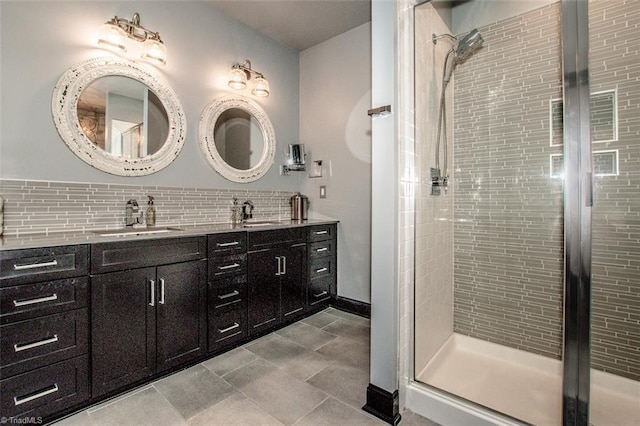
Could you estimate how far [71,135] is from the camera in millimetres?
2057

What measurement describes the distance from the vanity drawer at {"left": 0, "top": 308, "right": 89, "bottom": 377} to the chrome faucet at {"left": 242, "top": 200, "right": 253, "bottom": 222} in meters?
1.61

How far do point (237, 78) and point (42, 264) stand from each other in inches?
84.8

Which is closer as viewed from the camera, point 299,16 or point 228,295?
point 228,295

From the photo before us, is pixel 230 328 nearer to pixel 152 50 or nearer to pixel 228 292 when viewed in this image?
pixel 228 292

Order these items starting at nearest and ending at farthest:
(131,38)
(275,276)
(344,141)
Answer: (131,38), (275,276), (344,141)

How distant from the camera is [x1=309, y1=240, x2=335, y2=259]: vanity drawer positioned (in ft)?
10.0

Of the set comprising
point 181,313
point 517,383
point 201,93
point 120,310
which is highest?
point 201,93

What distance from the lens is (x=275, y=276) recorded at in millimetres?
2654

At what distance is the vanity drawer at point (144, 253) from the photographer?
168 cm

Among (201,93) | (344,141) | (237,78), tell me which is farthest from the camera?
(344,141)

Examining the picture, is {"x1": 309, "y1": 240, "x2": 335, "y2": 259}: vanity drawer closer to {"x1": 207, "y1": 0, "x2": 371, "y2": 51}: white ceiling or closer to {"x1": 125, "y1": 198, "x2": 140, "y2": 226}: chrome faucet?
{"x1": 125, "y1": 198, "x2": 140, "y2": 226}: chrome faucet

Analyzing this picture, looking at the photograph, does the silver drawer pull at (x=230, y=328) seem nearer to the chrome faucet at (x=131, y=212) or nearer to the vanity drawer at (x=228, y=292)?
the vanity drawer at (x=228, y=292)

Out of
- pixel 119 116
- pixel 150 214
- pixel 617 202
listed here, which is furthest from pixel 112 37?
pixel 617 202

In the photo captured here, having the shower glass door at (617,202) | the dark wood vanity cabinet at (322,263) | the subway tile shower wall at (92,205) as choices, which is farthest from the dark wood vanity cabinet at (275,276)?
the shower glass door at (617,202)
